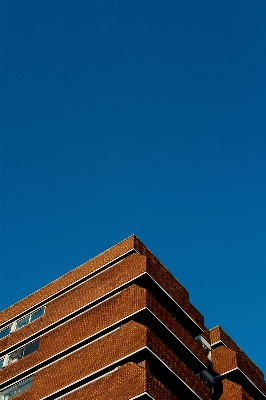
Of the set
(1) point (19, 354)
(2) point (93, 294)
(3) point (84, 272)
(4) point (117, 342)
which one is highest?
(3) point (84, 272)

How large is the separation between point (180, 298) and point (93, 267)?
6.39 m

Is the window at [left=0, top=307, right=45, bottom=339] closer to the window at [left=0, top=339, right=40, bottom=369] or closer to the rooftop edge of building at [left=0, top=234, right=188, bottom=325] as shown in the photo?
the rooftop edge of building at [left=0, top=234, right=188, bottom=325]

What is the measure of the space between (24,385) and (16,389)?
841 mm

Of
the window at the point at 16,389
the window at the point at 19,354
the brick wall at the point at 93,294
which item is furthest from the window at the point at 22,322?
the window at the point at 16,389

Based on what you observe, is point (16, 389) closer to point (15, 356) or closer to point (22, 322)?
point (15, 356)

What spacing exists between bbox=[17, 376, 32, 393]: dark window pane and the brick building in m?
0.06

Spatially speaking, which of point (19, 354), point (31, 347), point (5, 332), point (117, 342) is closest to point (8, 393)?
point (19, 354)

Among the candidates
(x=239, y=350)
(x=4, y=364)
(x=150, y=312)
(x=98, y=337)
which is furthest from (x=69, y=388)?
(x=239, y=350)

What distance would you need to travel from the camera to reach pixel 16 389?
40.7 m

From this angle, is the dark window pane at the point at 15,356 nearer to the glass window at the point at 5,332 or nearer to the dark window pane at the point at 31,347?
the dark window pane at the point at 31,347

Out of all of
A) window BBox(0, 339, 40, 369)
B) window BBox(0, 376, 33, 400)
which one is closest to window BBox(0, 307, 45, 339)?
window BBox(0, 339, 40, 369)

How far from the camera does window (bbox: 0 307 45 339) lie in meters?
45.0

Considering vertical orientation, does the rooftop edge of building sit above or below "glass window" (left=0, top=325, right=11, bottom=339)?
above

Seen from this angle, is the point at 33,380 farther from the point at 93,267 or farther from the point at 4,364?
the point at 93,267
